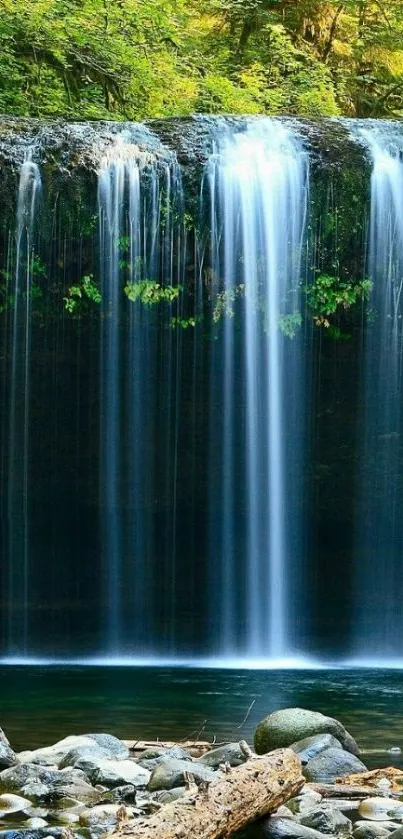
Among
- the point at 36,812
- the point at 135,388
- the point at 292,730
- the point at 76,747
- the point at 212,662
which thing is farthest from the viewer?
the point at 135,388

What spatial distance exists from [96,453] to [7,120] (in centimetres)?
361

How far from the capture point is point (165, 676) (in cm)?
1139

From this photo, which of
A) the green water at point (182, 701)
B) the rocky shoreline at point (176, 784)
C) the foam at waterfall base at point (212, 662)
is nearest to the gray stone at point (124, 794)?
the rocky shoreline at point (176, 784)

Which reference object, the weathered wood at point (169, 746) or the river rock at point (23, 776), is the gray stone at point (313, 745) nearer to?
the weathered wood at point (169, 746)

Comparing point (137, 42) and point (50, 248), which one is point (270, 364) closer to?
point (50, 248)

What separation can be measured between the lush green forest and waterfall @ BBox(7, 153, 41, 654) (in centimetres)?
401

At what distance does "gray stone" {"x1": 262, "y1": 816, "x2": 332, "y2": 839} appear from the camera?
17.0 ft

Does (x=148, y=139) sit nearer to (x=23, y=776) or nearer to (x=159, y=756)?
(x=159, y=756)

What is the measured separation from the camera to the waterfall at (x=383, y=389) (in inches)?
517

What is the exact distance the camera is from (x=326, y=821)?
5.51m

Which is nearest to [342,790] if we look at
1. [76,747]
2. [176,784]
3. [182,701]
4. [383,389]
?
[176,784]

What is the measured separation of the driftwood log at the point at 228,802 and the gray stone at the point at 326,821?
13 cm

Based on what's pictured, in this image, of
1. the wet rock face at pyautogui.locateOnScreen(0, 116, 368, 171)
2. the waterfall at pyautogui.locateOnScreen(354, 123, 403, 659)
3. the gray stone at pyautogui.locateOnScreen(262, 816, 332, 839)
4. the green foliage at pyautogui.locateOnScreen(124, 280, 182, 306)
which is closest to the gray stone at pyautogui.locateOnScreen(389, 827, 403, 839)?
the gray stone at pyautogui.locateOnScreen(262, 816, 332, 839)

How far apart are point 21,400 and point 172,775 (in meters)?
7.41
